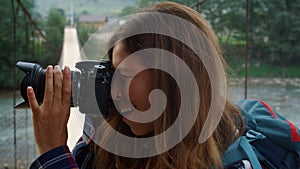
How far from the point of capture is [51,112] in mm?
451

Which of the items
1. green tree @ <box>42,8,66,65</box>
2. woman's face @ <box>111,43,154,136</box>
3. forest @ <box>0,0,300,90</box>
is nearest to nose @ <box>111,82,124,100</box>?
woman's face @ <box>111,43,154,136</box>

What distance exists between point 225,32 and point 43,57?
12.7 feet

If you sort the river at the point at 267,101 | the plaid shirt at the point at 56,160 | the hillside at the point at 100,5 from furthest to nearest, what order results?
the hillside at the point at 100,5, the river at the point at 267,101, the plaid shirt at the point at 56,160

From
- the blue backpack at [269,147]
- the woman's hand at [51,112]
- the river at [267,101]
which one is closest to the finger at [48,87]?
the woman's hand at [51,112]

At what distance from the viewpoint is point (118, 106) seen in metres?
0.49

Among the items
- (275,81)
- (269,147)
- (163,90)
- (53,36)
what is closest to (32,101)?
(163,90)

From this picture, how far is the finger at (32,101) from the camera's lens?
0.44 meters

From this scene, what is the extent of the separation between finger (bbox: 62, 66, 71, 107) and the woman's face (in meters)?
0.05

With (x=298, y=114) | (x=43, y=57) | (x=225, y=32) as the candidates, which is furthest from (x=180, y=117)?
(x=43, y=57)

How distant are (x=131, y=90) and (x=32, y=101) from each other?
0.36 ft

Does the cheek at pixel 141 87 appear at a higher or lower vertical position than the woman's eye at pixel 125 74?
lower

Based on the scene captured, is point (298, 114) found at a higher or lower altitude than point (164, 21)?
lower

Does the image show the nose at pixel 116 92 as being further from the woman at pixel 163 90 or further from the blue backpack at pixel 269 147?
the blue backpack at pixel 269 147

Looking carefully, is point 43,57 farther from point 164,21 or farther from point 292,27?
point 164,21
